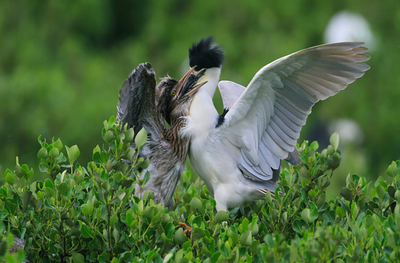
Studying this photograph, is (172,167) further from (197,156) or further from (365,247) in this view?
(365,247)

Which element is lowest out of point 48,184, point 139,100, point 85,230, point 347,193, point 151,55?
point 151,55

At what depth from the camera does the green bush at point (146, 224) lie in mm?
1812

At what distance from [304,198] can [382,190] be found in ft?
0.97

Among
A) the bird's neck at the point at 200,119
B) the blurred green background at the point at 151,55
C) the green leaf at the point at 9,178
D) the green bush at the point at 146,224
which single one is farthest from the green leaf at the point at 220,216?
the blurred green background at the point at 151,55

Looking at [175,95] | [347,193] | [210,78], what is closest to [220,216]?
[347,193]

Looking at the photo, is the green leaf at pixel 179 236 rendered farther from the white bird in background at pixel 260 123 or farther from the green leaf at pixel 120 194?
the white bird in background at pixel 260 123

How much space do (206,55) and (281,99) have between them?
539 mm

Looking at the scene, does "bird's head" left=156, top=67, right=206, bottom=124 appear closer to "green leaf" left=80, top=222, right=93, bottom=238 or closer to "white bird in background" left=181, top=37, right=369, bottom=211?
"white bird in background" left=181, top=37, right=369, bottom=211

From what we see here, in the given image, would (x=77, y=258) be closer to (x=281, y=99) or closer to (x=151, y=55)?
(x=281, y=99)

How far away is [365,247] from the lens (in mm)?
1932

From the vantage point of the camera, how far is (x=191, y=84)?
3.09m

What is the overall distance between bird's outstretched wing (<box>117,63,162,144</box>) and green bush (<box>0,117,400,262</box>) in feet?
1.62

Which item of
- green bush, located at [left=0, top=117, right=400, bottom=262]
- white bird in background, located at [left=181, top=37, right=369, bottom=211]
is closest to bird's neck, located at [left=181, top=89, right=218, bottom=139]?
white bird in background, located at [left=181, top=37, right=369, bottom=211]

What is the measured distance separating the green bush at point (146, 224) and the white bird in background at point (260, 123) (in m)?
0.51
